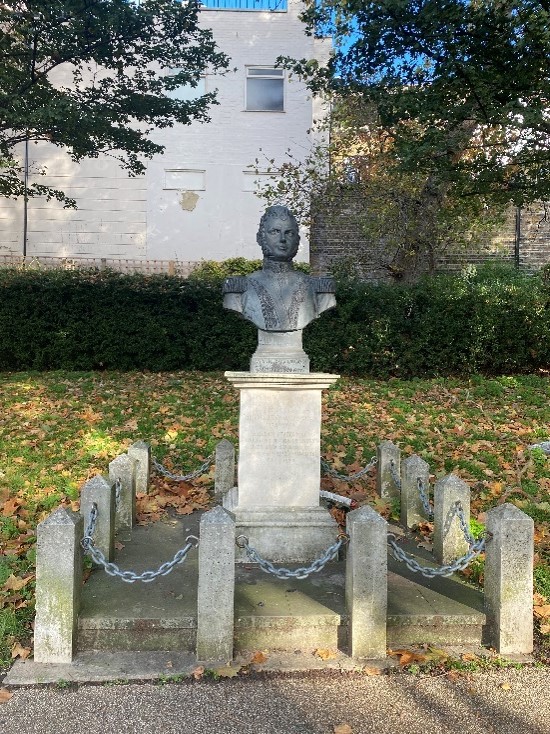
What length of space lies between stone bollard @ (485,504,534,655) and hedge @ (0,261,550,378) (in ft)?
30.1

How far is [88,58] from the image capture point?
1082 cm

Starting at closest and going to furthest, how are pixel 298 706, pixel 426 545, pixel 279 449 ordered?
pixel 298 706
pixel 279 449
pixel 426 545

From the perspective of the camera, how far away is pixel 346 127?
1441 cm

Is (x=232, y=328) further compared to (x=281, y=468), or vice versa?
(x=232, y=328)

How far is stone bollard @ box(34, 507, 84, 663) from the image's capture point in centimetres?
373

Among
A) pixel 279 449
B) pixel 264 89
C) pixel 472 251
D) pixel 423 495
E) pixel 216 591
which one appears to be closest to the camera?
pixel 216 591

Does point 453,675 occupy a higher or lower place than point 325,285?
lower

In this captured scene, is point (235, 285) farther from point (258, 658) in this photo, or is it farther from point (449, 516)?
point (258, 658)

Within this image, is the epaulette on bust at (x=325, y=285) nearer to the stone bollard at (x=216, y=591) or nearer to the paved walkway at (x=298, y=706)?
the stone bollard at (x=216, y=591)

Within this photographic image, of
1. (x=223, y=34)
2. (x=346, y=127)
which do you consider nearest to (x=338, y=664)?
(x=346, y=127)

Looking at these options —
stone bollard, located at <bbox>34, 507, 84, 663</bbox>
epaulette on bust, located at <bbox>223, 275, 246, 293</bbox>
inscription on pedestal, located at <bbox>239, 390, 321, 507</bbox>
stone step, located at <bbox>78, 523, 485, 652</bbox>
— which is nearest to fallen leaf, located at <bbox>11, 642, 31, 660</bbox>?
stone bollard, located at <bbox>34, 507, 84, 663</bbox>

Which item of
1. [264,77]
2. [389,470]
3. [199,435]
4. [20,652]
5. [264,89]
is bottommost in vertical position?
[20,652]

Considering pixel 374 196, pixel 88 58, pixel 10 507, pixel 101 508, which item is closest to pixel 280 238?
pixel 101 508

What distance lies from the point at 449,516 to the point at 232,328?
8.85 m
